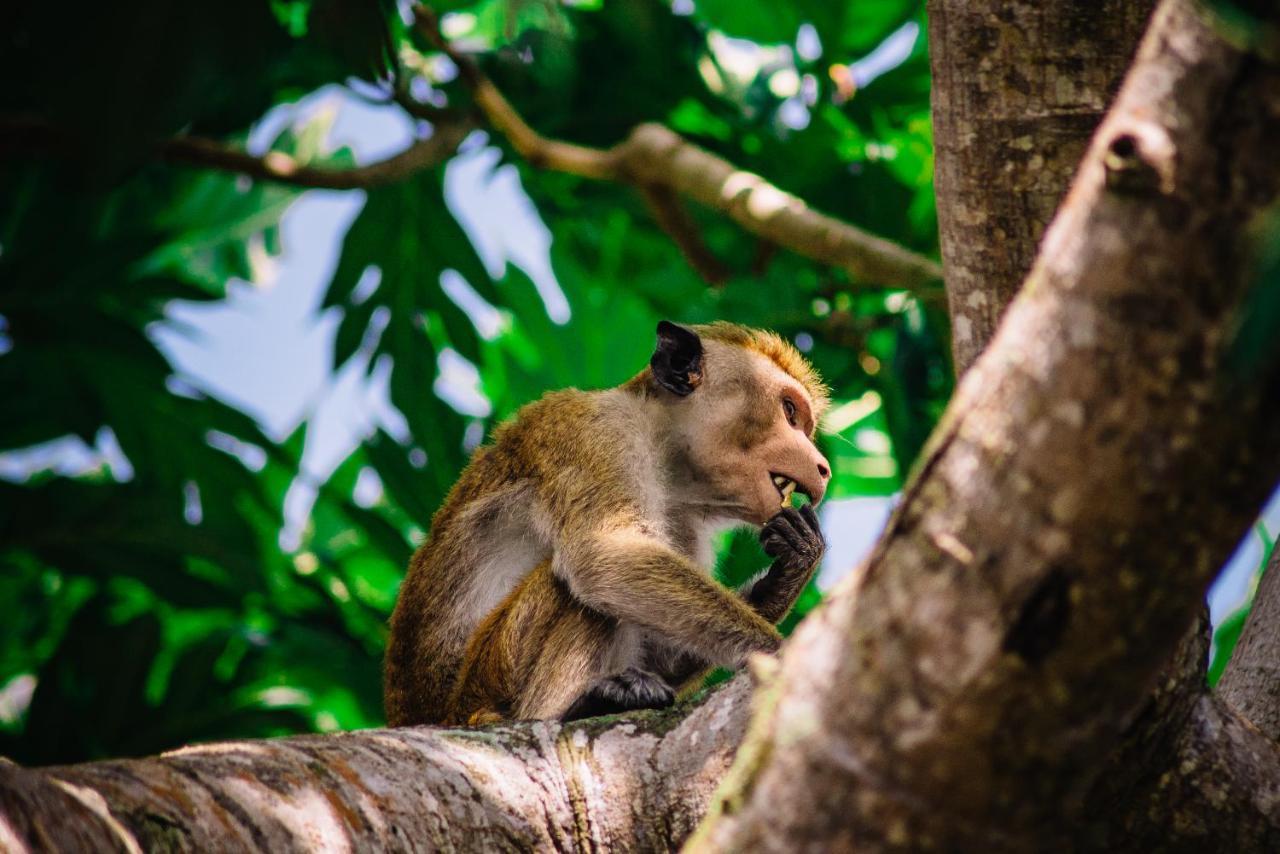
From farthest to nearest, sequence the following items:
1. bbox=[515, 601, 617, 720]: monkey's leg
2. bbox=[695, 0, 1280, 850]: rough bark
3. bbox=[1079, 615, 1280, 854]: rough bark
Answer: bbox=[515, 601, 617, 720]: monkey's leg
bbox=[1079, 615, 1280, 854]: rough bark
bbox=[695, 0, 1280, 850]: rough bark

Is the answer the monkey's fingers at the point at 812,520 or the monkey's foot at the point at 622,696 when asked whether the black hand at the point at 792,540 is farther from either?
the monkey's foot at the point at 622,696

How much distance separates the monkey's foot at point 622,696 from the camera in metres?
3.45

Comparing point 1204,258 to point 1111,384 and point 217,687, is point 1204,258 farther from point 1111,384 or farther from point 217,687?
point 217,687

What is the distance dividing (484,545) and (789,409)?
1.30m

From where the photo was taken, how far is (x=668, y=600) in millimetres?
3686

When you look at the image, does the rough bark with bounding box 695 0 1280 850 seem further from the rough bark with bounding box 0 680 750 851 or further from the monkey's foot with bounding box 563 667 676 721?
the monkey's foot with bounding box 563 667 676 721

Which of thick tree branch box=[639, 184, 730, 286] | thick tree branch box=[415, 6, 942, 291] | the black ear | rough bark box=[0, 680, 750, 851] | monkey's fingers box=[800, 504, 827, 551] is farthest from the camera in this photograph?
thick tree branch box=[639, 184, 730, 286]

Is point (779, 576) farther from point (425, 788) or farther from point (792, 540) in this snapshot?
point (425, 788)

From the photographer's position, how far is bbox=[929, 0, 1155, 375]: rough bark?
8.80ft

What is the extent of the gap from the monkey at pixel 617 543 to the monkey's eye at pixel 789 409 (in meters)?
0.01

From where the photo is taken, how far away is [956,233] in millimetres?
2836

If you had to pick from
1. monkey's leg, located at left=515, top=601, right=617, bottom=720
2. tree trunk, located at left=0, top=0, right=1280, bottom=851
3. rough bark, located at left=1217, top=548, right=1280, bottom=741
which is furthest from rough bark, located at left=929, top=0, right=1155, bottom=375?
monkey's leg, located at left=515, top=601, right=617, bottom=720

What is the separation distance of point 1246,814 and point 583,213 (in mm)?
6174

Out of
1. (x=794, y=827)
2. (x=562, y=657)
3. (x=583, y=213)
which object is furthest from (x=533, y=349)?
(x=794, y=827)
